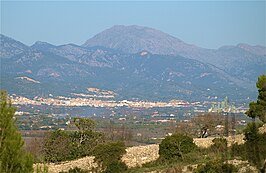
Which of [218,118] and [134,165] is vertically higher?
[218,118]

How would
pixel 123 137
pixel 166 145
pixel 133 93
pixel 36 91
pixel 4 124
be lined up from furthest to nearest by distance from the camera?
1. pixel 133 93
2. pixel 36 91
3. pixel 123 137
4. pixel 166 145
5. pixel 4 124

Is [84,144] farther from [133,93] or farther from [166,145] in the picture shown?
[133,93]

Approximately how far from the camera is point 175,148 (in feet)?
95.6

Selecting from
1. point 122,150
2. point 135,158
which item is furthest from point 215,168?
point 122,150

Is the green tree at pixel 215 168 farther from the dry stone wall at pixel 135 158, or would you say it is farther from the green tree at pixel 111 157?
the dry stone wall at pixel 135 158

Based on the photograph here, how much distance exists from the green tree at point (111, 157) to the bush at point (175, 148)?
2295 millimetres

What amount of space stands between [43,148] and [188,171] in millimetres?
16377

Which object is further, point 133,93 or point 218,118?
point 133,93

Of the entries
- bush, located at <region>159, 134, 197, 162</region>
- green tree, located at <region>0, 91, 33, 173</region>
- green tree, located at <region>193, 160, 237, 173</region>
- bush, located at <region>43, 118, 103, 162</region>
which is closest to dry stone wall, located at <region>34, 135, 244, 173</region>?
bush, located at <region>159, 134, 197, 162</region>

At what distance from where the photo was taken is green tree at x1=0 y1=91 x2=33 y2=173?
13.3 meters

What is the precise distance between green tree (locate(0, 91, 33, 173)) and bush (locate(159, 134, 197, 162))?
15810 millimetres

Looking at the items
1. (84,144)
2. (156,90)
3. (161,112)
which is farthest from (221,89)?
(84,144)

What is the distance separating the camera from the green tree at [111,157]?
28703mm

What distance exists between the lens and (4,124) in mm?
13570
